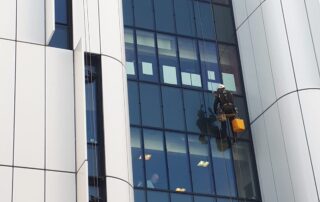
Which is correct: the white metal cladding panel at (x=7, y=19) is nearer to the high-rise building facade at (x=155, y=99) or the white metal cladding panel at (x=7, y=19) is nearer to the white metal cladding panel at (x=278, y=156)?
the high-rise building facade at (x=155, y=99)

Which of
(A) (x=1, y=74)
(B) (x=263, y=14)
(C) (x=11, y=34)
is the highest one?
(B) (x=263, y=14)

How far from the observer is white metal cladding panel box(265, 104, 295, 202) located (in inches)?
1094

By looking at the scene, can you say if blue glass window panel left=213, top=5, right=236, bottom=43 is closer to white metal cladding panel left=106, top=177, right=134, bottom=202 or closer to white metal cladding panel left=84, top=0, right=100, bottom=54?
white metal cladding panel left=84, top=0, right=100, bottom=54

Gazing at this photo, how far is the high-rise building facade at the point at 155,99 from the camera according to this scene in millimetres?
23203

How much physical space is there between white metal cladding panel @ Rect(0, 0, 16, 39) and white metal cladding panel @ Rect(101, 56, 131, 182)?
3.07 metres

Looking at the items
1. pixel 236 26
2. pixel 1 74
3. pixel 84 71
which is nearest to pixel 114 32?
pixel 84 71

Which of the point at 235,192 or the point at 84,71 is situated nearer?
the point at 84,71

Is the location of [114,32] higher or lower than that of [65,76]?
higher

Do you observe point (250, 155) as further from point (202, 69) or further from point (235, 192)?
point (202, 69)

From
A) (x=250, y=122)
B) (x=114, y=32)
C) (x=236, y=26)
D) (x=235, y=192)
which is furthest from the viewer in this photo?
(x=236, y=26)

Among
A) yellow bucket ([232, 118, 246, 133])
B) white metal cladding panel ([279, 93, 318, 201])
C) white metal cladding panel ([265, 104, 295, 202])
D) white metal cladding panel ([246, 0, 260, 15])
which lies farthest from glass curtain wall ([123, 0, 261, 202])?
white metal cladding panel ([279, 93, 318, 201])

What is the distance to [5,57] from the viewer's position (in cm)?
2417

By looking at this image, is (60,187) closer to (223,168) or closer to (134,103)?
(134,103)

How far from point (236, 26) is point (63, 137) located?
39.4ft
